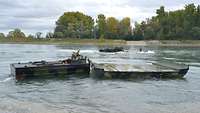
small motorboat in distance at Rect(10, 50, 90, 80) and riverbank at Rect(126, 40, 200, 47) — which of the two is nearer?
small motorboat in distance at Rect(10, 50, 90, 80)

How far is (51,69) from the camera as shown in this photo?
127 feet

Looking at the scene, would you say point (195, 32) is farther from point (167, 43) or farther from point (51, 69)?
point (51, 69)

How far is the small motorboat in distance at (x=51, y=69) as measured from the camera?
1465 inches

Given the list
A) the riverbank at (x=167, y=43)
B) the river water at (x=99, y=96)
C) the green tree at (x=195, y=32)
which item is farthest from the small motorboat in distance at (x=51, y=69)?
the green tree at (x=195, y=32)

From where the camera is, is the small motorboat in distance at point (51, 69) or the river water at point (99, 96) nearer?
the river water at point (99, 96)

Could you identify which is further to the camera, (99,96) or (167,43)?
(167,43)

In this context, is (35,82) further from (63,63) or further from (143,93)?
(143,93)

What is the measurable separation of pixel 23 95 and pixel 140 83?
36.5 feet

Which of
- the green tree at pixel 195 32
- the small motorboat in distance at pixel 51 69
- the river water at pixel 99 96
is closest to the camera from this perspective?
the river water at pixel 99 96

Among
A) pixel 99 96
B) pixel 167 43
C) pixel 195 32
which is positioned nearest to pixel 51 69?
pixel 99 96

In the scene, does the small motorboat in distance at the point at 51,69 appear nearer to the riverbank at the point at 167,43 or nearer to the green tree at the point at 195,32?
the riverbank at the point at 167,43

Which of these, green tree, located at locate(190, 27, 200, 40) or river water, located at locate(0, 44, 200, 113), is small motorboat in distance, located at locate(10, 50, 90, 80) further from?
green tree, located at locate(190, 27, 200, 40)

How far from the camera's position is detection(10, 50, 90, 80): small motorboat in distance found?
A: 37.2 m

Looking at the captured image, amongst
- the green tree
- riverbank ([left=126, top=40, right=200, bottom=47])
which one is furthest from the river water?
the green tree
